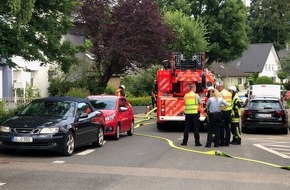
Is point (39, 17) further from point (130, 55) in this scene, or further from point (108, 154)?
point (130, 55)

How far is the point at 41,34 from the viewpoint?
15.8m

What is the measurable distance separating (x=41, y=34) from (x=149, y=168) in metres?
7.13

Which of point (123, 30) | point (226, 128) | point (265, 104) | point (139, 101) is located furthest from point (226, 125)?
point (139, 101)

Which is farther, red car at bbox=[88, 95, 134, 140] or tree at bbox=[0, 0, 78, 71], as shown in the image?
red car at bbox=[88, 95, 134, 140]

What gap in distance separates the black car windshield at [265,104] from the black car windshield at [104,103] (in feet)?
19.3

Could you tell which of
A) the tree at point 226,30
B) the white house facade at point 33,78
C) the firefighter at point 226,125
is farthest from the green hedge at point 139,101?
the firefighter at point 226,125

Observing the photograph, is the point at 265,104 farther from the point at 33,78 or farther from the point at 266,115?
the point at 33,78

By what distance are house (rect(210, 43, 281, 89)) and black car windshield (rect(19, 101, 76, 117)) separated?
80518 mm

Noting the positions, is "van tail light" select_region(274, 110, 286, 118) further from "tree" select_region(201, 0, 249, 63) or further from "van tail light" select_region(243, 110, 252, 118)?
"tree" select_region(201, 0, 249, 63)

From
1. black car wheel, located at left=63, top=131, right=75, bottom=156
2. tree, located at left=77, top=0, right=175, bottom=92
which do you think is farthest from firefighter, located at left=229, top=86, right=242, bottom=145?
tree, located at left=77, top=0, right=175, bottom=92

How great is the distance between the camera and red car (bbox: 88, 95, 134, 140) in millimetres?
16234

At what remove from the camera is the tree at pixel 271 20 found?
93688mm

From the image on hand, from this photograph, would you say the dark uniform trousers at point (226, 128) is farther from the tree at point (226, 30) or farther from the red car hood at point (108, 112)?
the tree at point (226, 30)

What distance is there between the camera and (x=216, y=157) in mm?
12336
